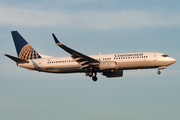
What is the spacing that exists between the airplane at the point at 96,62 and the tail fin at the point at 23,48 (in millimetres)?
1817

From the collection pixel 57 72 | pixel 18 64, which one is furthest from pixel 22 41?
pixel 57 72

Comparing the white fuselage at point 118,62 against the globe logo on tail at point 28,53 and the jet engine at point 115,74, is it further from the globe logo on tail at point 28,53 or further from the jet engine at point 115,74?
the jet engine at point 115,74

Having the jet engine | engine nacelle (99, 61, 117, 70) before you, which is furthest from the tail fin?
engine nacelle (99, 61, 117, 70)

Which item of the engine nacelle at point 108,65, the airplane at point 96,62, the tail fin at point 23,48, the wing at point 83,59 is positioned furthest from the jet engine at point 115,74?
the tail fin at point 23,48

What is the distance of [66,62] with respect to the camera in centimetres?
4638

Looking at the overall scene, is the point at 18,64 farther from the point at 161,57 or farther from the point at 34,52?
the point at 161,57

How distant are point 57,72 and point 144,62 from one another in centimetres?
1434

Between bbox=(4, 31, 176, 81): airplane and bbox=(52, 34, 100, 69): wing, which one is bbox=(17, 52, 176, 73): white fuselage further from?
bbox=(52, 34, 100, 69): wing

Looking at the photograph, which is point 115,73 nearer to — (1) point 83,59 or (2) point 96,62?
(2) point 96,62

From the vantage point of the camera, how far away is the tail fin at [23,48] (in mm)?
50500

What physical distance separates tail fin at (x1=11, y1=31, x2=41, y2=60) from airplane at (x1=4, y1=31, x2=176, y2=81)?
182cm

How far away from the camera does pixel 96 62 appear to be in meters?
44.4

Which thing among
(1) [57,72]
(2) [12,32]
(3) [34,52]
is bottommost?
(1) [57,72]

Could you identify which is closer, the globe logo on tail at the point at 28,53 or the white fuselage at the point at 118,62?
the white fuselage at the point at 118,62
